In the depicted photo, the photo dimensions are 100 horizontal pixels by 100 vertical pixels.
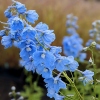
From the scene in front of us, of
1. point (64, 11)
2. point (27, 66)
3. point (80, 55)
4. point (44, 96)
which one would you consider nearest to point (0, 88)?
point (44, 96)

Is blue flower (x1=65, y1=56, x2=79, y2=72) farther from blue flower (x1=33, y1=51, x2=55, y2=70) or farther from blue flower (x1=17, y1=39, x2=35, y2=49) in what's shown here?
blue flower (x1=17, y1=39, x2=35, y2=49)

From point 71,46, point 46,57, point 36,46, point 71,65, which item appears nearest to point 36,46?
point 36,46

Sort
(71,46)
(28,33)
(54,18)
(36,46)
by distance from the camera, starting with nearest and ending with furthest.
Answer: (28,33), (36,46), (71,46), (54,18)

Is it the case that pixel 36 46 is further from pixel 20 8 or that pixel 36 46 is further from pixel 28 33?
pixel 20 8

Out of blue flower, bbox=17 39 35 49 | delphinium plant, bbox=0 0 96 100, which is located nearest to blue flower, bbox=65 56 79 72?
delphinium plant, bbox=0 0 96 100

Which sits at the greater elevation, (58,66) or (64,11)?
(64,11)

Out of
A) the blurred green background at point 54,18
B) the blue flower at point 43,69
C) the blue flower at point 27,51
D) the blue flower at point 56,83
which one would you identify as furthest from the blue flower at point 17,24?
the blurred green background at point 54,18

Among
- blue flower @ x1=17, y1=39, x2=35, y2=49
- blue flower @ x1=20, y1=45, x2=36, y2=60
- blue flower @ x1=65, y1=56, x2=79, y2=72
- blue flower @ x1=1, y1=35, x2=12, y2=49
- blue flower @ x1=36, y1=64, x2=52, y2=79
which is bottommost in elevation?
blue flower @ x1=36, y1=64, x2=52, y2=79

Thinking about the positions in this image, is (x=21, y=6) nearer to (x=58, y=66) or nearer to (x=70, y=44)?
(x=58, y=66)
